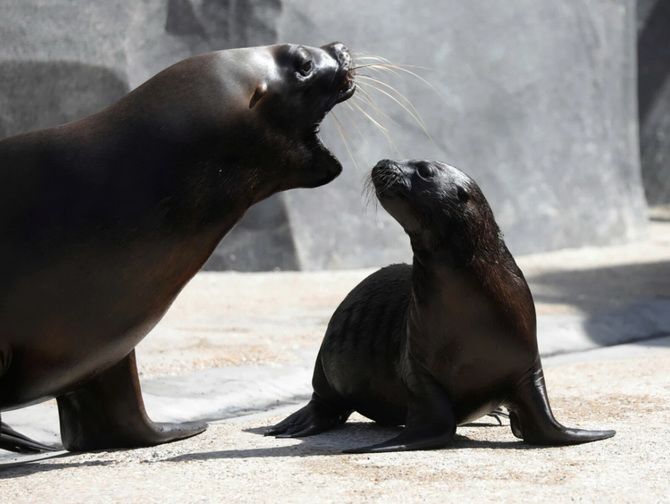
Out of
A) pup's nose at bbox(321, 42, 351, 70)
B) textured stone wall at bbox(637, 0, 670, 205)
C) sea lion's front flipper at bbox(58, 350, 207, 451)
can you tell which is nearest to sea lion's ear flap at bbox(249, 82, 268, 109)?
pup's nose at bbox(321, 42, 351, 70)

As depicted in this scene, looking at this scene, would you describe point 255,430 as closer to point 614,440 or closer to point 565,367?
point 614,440

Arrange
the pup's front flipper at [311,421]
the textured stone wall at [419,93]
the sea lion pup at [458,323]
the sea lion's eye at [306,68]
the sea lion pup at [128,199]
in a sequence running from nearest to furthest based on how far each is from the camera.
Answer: the sea lion pup at [128,199] → the sea lion pup at [458,323] → the sea lion's eye at [306,68] → the pup's front flipper at [311,421] → the textured stone wall at [419,93]

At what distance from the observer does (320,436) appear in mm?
4793

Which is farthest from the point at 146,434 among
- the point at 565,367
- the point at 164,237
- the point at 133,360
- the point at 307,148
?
the point at 565,367

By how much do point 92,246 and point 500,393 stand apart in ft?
4.89

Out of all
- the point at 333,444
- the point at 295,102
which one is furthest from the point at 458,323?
the point at 295,102

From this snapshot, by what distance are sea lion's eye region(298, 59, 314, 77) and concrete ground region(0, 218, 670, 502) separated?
1318 mm

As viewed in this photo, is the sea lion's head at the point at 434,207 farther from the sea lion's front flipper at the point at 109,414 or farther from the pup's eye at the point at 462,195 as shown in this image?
the sea lion's front flipper at the point at 109,414

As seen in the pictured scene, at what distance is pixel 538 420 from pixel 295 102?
1379 millimetres

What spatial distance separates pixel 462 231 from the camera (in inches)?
173

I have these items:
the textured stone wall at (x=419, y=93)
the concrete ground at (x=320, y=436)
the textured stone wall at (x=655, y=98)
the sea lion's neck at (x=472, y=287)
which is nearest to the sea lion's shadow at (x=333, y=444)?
the concrete ground at (x=320, y=436)

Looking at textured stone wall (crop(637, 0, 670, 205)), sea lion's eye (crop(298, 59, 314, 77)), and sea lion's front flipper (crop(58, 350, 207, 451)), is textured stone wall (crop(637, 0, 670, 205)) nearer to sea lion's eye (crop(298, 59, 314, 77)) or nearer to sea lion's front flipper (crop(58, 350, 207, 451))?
sea lion's eye (crop(298, 59, 314, 77))

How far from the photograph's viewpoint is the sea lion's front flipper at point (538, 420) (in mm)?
4289

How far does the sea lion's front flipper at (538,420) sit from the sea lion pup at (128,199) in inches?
42.4
